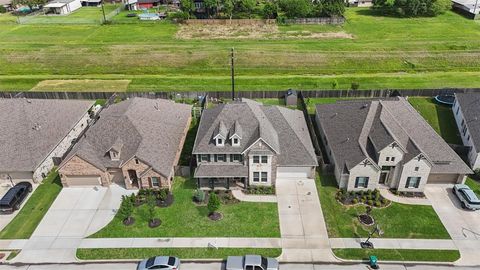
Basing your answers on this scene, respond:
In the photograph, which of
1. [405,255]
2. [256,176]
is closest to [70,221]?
[256,176]

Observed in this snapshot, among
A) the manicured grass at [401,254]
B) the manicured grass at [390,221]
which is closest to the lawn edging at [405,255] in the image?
the manicured grass at [401,254]

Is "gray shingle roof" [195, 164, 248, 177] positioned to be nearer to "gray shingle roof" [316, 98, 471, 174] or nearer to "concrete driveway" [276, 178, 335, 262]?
"concrete driveway" [276, 178, 335, 262]

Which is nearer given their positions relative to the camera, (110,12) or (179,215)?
(179,215)

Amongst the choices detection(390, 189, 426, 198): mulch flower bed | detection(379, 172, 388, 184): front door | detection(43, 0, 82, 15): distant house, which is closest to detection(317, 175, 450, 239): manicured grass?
detection(390, 189, 426, 198): mulch flower bed

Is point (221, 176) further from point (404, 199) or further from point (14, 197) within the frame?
point (14, 197)

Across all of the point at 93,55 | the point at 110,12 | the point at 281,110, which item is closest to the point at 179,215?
the point at 281,110

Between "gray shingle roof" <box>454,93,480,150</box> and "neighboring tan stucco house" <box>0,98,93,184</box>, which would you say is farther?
"gray shingle roof" <box>454,93,480,150</box>

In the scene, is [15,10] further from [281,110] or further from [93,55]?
[281,110]
